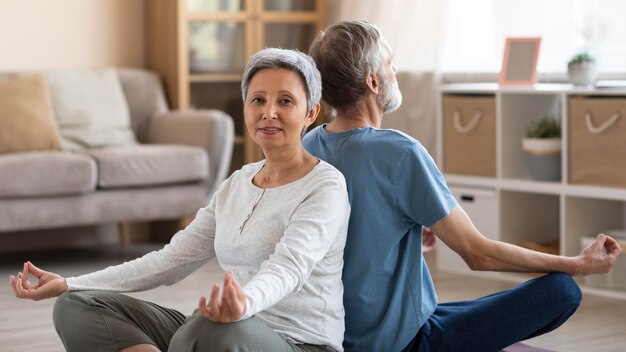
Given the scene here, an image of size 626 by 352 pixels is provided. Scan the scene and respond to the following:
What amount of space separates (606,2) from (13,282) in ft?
10.0

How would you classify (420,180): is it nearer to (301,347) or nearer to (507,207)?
(301,347)

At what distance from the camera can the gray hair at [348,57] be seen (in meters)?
2.16

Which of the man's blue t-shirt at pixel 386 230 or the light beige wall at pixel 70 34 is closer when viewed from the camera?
the man's blue t-shirt at pixel 386 230

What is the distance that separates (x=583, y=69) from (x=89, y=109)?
2.25 metres

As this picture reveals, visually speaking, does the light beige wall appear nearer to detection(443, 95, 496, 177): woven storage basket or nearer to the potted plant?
detection(443, 95, 496, 177): woven storage basket

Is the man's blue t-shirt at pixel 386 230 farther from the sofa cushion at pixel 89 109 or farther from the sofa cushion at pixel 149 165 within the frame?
the sofa cushion at pixel 89 109

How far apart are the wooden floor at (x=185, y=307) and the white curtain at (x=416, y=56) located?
3.25 ft

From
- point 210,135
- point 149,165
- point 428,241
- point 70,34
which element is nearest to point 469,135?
point 210,135

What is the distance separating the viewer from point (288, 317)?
6.53ft

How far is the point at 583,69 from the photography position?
3.98 metres

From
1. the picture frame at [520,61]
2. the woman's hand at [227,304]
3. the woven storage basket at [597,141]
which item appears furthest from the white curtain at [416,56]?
the woman's hand at [227,304]

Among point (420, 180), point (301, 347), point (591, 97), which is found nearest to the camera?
point (301, 347)

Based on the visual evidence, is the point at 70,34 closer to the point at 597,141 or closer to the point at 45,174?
the point at 45,174

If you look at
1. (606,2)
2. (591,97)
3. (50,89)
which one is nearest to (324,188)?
(591,97)
